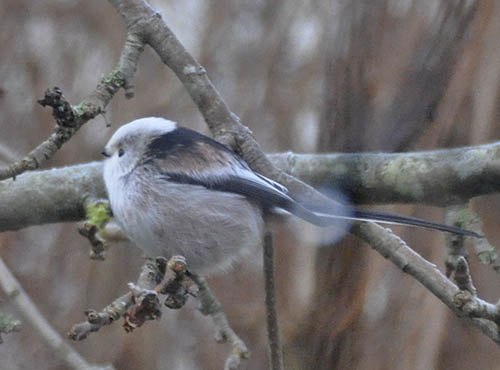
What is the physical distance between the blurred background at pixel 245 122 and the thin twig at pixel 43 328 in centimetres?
71

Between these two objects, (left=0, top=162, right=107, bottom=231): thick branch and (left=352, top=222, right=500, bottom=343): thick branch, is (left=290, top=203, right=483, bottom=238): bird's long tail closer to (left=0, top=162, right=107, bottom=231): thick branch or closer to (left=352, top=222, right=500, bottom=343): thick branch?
(left=352, top=222, right=500, bottom=343): thick branch

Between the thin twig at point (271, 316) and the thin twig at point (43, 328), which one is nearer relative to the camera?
the thin twig at point (43, 328)

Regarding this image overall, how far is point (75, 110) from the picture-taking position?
2025 mm

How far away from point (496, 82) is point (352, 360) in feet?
4.19

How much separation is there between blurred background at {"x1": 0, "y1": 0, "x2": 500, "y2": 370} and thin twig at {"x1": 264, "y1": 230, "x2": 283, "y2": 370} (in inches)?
6.7

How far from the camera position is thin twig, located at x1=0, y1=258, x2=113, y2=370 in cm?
209

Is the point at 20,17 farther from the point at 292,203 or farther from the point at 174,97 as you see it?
the point at 292,203

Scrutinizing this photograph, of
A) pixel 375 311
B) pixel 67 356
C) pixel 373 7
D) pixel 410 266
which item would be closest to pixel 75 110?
pixel 67 356

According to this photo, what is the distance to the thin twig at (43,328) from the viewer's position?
2090 millimetres

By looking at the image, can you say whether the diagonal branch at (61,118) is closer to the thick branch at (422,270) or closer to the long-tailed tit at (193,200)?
the long-tailed tit at (193,200)

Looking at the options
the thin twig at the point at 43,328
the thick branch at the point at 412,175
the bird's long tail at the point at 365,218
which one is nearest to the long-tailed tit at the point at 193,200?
the bird's long tail at the point at 365,218

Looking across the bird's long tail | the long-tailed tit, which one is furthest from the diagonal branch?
the bird's long tail

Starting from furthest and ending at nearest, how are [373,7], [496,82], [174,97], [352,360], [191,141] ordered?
[174,97]
[496,82]
[191,141]
[352,360]
[373,7]

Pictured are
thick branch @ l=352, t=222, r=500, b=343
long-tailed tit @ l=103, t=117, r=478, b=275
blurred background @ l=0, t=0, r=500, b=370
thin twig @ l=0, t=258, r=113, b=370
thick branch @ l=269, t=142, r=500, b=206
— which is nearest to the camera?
thick branch @ l=352, t=222, r=500, b=343
